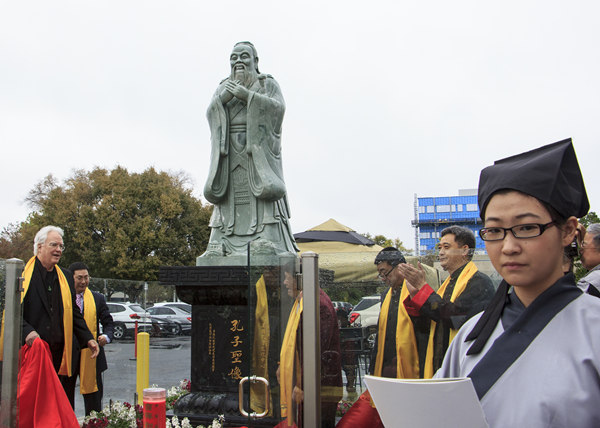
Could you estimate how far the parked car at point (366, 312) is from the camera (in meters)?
3.02

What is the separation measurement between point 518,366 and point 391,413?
1.12ft

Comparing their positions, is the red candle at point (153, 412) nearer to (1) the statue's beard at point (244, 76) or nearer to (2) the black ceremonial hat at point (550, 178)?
(2) the black ceremonial hat at point (550, 178)

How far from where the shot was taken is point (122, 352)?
6.15m

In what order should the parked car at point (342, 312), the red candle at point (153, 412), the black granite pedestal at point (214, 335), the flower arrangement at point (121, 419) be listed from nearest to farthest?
the red candle at point (153, 412)
the parked car at point (342, 312)
the flower arrangement at point (121, 419)
the black granite pedestal at point (214, 335)

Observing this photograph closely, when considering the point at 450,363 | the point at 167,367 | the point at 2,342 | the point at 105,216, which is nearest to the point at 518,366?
the point at 450,363

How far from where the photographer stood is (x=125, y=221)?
2234cm

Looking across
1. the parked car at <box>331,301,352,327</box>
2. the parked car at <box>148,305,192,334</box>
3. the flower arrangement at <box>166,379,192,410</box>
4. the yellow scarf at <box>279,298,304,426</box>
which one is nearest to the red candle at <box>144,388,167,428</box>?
the yellow scarf at <box>279,298,304,426</box>

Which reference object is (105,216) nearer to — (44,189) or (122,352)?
(44,189)

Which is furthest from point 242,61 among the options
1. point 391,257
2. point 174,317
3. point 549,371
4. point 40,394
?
point 549,371

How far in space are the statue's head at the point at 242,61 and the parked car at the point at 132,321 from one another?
2.98 m

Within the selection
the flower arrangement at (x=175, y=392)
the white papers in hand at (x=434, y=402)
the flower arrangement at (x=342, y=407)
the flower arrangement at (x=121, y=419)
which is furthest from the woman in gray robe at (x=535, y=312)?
the flower arrangement at (x=175, y=392)

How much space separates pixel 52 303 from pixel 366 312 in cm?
243

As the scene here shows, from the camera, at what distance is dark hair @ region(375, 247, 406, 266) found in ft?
9.55

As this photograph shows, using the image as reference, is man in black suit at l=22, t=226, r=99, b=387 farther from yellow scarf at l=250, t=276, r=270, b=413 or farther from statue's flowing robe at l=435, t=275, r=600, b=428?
statue's flowing robe at l=435, t=275, r=600, b=428
